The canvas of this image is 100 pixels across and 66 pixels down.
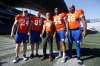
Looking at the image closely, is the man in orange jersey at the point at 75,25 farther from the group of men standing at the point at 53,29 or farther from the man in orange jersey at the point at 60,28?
the man in orange jersey at the point at 60,28

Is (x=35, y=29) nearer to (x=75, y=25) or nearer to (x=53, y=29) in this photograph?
(x=53, y=29)

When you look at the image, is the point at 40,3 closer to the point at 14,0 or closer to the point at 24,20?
the point at 14,0

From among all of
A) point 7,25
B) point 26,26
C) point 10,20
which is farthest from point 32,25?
point 10,20

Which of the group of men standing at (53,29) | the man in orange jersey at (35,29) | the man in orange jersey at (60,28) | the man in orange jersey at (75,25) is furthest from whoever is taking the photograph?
the man in orange jersey at (35,29)

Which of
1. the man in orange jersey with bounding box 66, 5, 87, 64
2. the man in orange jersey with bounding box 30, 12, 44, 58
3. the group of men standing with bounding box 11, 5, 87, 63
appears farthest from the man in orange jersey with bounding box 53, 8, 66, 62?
the man in orange jersey with bounding box 30, 12, 44, 58

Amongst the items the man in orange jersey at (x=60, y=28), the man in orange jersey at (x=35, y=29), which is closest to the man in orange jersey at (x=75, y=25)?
the man in orange jersey at (x=60, y=28)

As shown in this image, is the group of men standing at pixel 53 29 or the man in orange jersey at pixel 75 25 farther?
the group of men standing at pixel 53 29

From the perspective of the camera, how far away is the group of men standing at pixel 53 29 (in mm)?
10500

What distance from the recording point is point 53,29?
11211mm

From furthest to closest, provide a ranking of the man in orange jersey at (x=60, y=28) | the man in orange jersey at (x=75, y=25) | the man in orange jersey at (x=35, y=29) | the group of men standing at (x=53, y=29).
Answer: the man in orange jersey at (x=35, y=29)
the man in orange jersey at (x=60, y=28)
the group of men standing at (x=53, y=29)
the man in orange jersey at (x=75, y=25)

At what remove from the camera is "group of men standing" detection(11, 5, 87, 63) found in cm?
1050

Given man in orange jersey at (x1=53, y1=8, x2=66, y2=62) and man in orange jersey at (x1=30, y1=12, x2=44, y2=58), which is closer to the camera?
man in orange jersey at (x1=53, y1=8, x2=66, y2=62)

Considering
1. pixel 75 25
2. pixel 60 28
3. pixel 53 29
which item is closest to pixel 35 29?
pixel 53 29

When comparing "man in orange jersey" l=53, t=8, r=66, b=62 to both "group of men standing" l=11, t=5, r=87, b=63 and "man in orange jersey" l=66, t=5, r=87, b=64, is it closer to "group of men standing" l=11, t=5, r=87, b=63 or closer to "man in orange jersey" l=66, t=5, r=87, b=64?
"group of men standing" l=11, t=5, r=87, b=63
